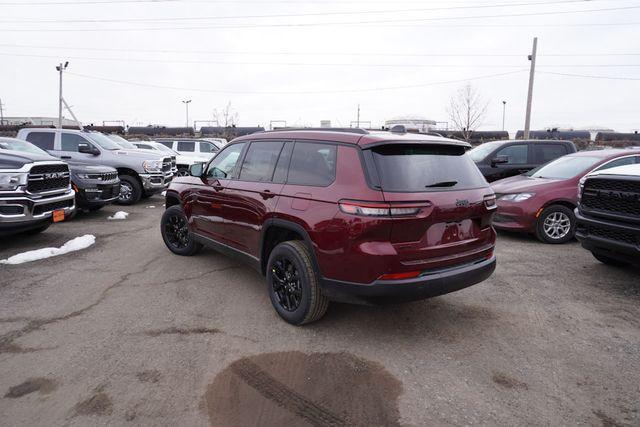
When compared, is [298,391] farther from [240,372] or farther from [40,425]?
[40,425]

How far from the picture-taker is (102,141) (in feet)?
37.6

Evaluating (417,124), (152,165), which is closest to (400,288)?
(152,165)

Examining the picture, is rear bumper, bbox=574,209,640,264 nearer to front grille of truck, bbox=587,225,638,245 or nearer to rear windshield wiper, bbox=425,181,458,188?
front grille of truck, bbox=587,225,638,245

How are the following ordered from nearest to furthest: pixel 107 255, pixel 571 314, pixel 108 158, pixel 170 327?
pixel 170 327, pixel 571 314, pixel 107 255, pixel 108 158

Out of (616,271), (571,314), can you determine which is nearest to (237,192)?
(571,314)

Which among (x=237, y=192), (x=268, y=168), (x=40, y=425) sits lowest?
(x=40, y=425)

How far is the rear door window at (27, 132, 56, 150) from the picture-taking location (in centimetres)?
1058

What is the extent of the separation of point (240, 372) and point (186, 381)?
0.38 m

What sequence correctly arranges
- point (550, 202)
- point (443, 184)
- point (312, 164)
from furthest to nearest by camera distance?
1. point (550, 202)
2. point (312, 164)
3. point (443, 184)

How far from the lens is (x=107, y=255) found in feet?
20.5

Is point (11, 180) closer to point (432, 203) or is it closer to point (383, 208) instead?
point (383, 208)

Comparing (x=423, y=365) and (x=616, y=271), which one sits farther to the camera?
(x=616, y=271)

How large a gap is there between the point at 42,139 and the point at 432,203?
1088cm

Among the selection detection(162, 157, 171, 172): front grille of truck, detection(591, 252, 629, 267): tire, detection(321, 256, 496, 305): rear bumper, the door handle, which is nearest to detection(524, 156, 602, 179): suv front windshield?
detection(591, 252, 629, 267): tire
